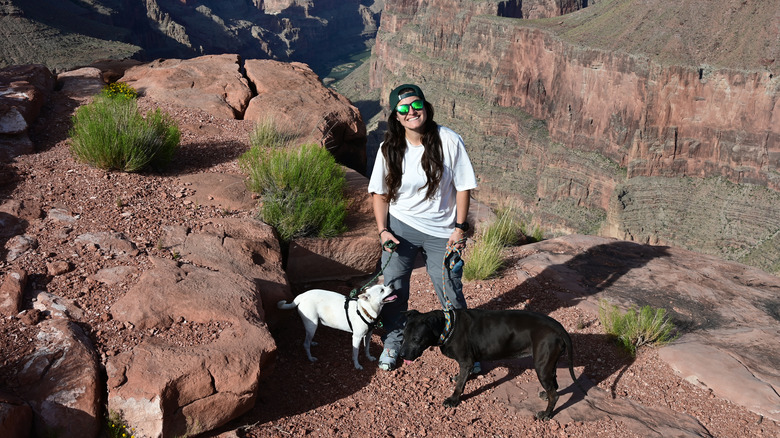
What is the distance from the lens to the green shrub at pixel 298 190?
636cm

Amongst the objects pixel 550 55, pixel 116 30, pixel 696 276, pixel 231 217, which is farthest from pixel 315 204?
pixel 116 30

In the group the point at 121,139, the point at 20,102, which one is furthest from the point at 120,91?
the point at 121,139

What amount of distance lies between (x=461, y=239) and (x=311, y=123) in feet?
17.6

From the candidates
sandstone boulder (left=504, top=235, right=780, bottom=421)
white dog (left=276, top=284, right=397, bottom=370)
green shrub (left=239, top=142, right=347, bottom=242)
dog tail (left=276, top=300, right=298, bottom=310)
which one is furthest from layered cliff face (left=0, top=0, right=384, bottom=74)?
white dog (left=276, top=284, right=397, bottom=370)

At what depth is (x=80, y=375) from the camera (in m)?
3.63

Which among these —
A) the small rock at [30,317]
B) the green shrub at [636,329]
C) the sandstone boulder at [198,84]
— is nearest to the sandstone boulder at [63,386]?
the small rock at [30,317]

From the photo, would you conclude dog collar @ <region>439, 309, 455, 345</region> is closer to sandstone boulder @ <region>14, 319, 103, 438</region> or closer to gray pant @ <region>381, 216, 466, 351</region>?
gray pant @ <region>381, 216, 466, 351</region>

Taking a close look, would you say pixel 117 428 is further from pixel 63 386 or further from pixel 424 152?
pixel 424 152

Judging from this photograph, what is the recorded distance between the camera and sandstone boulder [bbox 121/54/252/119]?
9.96 metres

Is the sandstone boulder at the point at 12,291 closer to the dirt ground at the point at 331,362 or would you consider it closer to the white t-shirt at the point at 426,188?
the dirt ground at the point at 331,362

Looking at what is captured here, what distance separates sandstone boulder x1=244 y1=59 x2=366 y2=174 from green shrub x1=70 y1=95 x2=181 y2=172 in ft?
6.57

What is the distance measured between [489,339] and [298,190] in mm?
3199

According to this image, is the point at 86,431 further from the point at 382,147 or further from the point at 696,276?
the point at 696,276

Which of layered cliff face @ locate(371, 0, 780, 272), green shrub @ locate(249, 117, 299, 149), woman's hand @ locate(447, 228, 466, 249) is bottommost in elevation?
layered cliff face @ locate(371, 0, 780, 272)
